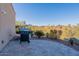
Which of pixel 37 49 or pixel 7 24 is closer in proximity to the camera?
pixel 37 49

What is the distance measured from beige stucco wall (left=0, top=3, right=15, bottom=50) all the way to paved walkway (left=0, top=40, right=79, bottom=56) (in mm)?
143

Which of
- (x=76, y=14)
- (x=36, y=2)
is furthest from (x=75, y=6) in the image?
(x=36, y=2)

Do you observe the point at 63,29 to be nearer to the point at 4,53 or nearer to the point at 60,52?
the point at 60,52

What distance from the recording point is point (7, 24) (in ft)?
26.8

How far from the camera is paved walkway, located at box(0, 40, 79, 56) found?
800 centimetres

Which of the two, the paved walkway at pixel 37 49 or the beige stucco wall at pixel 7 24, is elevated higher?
the beige stucco wall at pixel 7 24

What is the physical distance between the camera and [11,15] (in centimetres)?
809

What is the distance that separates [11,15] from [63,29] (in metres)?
1.06

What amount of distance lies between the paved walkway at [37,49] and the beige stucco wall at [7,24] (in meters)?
0.14

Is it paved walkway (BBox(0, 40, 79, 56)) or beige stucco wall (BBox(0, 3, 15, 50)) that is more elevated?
beige stucco wall (BBox(0, 3, 15, 50))

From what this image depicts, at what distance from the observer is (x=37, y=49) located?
8055mm

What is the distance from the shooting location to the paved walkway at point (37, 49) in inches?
315

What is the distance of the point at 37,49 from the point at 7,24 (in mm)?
781

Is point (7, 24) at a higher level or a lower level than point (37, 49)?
higher
